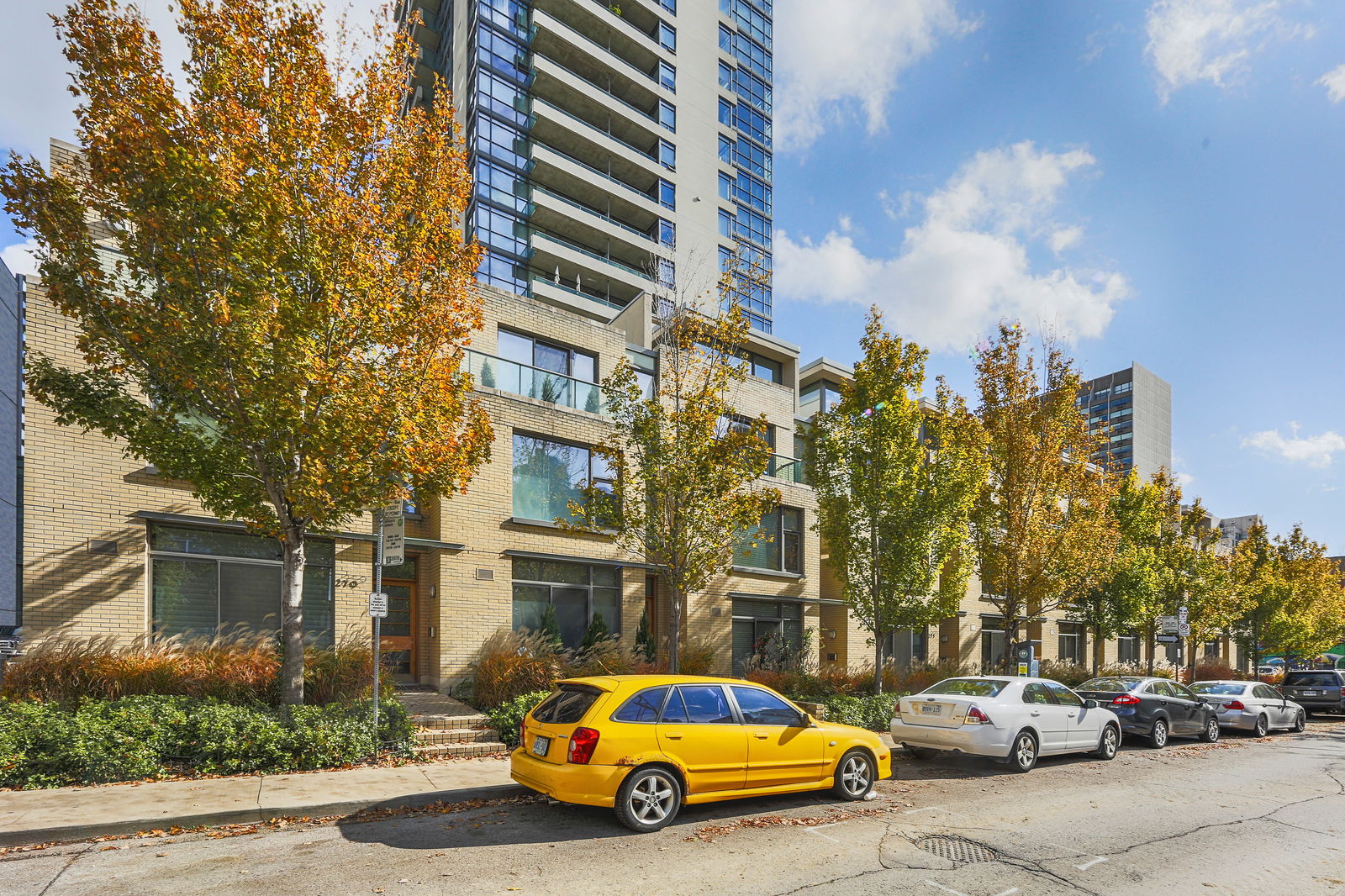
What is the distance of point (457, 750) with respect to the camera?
11641 millimetres

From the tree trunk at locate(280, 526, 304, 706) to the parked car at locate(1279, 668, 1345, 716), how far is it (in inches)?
1107

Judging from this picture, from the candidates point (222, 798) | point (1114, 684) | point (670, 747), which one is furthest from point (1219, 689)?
point (222, 798)

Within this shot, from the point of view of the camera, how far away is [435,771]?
10.2m

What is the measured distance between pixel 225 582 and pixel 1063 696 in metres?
14.4

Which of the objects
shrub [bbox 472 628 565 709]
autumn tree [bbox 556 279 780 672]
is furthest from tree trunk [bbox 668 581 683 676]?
shrub [bbox 472 628 565 709]

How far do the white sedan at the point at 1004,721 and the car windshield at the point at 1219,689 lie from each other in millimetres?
7860

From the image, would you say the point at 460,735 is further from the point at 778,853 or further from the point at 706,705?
the point at 778,853

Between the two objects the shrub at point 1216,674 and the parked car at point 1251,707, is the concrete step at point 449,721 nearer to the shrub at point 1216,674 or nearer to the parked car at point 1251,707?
the parked car at point 1251,707

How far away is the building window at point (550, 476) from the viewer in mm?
Answer: 17938

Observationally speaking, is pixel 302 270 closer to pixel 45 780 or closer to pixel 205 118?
pixel 205 118

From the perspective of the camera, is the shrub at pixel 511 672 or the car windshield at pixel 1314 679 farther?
the car windshield at pixel 1314 679

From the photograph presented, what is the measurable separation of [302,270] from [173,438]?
2.81 meters

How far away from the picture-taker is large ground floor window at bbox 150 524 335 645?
43.4 ft

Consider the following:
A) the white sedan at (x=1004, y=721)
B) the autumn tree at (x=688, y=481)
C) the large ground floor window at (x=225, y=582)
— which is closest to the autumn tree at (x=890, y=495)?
the autumn tree at (x=688, y=481)
